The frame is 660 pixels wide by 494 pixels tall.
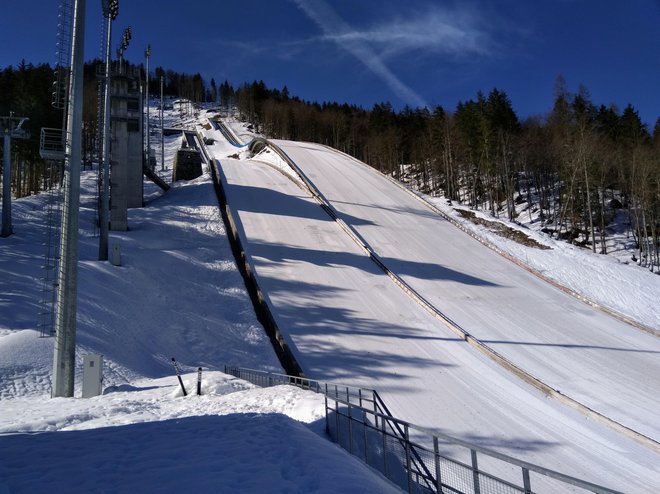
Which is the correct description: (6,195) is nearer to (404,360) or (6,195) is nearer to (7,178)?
(7,178)

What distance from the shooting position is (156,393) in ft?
35.1

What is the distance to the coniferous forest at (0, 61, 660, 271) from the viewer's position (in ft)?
112

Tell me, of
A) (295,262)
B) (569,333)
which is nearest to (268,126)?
(295,262)

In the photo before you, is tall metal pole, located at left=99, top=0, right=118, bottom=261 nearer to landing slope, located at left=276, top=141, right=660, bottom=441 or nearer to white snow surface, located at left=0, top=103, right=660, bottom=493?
white snow surface, located at left=0, top=103, right=660, bottom=493

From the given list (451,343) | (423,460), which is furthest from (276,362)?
(423,460)

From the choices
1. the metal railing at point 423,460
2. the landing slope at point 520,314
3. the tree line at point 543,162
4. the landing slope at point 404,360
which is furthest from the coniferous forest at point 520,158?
the metal railing at point 423,460

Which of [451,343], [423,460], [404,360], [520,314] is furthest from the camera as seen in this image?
[520,314]

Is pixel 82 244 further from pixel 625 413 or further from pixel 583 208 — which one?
pixel 583 208

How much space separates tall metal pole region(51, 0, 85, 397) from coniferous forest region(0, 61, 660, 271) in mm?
28541

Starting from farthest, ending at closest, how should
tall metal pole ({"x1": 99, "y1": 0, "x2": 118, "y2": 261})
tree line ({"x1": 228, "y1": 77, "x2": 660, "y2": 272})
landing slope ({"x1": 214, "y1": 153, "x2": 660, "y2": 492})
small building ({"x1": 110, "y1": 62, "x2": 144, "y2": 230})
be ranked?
tree line ({"x1": 228, "y1": 77, "x2": 660, "y2": 272}) < small building ({"x1": 110, "y1": 62, "x2": 144, "y2": 230}) < tall metal pole ({"x1": 99, "y1": 0, "x2": 118, "y2": 261}) < landing slope ({"x1": 214, "y1": 153, "x2": 660, "y2": 492})

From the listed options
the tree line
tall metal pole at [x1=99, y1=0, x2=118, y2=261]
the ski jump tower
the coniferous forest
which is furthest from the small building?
the tree line

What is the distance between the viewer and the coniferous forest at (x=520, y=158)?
34.1 metres

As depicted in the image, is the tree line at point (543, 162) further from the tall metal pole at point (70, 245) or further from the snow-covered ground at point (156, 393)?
the tall metal pole at point (70, 245)

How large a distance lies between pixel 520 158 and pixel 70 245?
1803 inches
